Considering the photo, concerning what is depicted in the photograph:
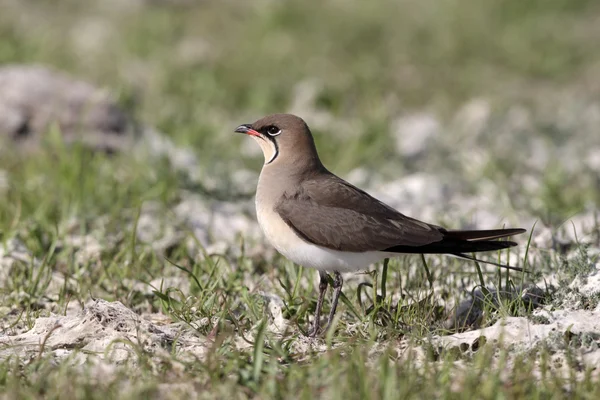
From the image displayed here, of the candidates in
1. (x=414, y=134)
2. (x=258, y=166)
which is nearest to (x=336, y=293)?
(x=258, y=166)

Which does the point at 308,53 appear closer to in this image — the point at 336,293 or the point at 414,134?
the point at 414,134

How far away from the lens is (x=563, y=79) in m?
11.2

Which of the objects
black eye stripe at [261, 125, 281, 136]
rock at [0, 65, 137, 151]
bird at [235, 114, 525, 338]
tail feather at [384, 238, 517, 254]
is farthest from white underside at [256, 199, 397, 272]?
rock at [0, 65, 137, 151]

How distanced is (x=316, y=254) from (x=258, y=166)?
11.1ft

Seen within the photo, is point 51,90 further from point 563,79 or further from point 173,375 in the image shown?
point 563,79

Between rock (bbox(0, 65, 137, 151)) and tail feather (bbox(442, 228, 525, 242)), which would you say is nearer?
tail feather (bbox(442, 228, 525, 242))

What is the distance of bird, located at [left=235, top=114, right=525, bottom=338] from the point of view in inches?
169

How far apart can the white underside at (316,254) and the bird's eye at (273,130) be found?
638 mm

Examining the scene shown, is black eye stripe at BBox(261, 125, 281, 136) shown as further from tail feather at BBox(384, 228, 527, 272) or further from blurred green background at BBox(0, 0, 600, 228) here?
blurred green background at BBox(0, 0, 600, 228)

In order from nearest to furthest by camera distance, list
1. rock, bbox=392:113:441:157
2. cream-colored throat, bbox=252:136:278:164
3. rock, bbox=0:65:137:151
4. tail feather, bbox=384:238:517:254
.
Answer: tail feather, bbox=384:238:517:254
cream-colored throat, bbox=252:136:278:164
rock, bbox=0:65:137:151
rock, bbox=392:113:441:157

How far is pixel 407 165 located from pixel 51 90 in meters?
3.28

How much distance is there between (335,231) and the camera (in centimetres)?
438

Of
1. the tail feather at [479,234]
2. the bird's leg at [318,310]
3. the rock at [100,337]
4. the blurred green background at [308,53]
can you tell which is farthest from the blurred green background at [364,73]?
the rock at [100,337]

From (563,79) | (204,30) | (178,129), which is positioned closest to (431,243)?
(178,129)
